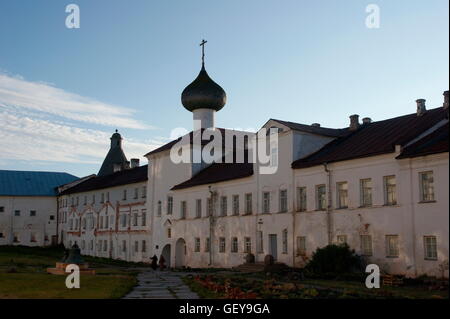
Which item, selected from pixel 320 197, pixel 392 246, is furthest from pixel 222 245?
pixel 392 246

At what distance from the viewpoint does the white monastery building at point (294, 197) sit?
24.8 m

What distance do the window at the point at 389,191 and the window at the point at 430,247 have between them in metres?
2.80

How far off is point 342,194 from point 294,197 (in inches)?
141

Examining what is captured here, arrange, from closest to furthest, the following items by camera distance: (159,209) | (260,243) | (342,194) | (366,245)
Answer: (366,245)
(342,194)
(260,243)
(159,209)

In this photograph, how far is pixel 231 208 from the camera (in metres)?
38.2

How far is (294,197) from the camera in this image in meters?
32.6

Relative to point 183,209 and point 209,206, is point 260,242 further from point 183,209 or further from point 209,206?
point 183,209

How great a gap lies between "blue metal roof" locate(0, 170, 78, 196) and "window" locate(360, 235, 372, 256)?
2056 inches

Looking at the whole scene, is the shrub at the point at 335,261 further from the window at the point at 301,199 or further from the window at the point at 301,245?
the window at the point at 301,199

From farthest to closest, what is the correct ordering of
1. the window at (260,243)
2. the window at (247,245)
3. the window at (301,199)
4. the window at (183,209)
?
the window at (183,209)
the window at (247,245)
the window at (260,243)
the window at (301,199)

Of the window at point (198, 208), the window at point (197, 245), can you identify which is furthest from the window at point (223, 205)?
the window at point (197, 245)

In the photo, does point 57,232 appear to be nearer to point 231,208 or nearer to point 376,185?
point 231,208

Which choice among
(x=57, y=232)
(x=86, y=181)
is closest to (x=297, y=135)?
(x=86, y=181)
